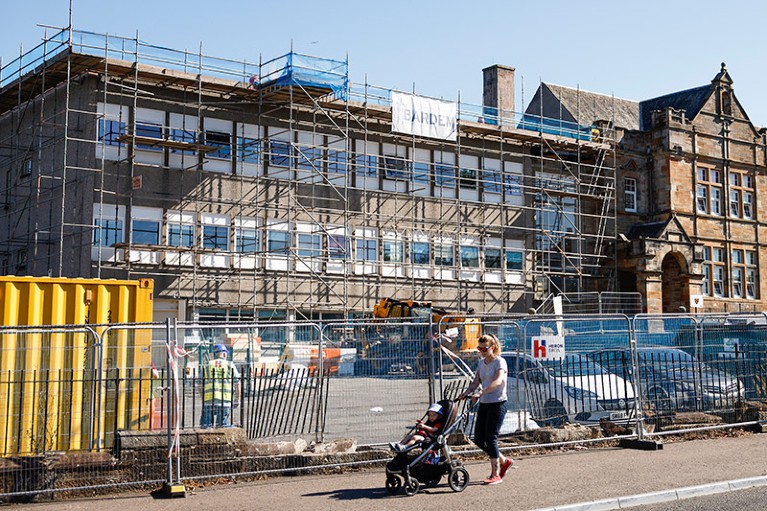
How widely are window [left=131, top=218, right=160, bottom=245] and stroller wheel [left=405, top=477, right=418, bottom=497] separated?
23249mm

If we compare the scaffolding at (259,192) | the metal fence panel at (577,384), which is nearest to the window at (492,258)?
the scaffolding at (259,192)

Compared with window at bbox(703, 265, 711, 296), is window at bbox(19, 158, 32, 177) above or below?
above

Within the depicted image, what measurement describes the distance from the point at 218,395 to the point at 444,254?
2758 cm

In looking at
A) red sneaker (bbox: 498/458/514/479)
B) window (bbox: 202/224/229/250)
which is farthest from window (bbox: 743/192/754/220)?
red sneaker (bbox: 498/458/514/479)

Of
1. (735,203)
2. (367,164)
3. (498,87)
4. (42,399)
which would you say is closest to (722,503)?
(42,399)

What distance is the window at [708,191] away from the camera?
47062 mm

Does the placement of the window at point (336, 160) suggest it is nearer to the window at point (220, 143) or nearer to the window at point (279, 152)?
the window at point (279, 152)

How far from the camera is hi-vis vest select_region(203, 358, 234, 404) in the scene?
1233 centimetres

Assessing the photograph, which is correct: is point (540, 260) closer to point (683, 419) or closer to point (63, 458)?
point (683, 419)

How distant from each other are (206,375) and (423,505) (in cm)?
414

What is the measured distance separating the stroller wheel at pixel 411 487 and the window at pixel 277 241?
24476 mm

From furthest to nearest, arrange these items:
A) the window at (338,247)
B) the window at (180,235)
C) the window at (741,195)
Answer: the window at (741,195) → the window at (338,247) → the window at (180,235)

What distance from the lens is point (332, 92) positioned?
35.1m

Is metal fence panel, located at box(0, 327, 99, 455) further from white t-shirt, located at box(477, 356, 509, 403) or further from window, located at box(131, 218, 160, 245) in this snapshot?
window, located at box(131, 218, 160, 245)
